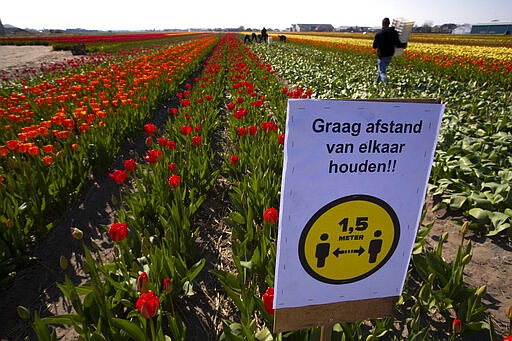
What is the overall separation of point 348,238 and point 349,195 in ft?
0.53

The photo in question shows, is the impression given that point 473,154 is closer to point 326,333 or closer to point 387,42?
point 326,333

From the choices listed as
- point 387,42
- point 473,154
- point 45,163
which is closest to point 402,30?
point 387,42

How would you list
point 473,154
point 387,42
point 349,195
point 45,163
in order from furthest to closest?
1. point 387,42
2. point 473,154
3. point 45,163
4. point 349,195

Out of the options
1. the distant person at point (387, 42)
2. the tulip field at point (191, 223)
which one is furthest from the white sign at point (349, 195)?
the distant person at point (387, 42)

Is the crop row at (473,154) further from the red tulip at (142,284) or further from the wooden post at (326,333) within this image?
the red tulip at (142,284)

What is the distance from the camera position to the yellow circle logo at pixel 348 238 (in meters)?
1.07

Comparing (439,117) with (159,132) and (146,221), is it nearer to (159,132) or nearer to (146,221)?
(146,221)

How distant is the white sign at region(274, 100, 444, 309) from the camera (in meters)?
0.97

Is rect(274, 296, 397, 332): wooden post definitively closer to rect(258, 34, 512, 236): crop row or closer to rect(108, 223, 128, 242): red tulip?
rect(258, 34, 512, 236): crop row

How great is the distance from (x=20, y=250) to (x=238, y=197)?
1.95 meters

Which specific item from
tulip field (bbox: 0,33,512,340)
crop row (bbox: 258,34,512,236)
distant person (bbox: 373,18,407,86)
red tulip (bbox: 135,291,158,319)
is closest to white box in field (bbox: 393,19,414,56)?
distant person (bbox: 373,18,407,86)

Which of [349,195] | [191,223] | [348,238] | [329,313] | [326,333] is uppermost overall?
[349,195]

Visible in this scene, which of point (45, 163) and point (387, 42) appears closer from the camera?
point (45, 163)

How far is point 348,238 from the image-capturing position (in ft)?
3.58
